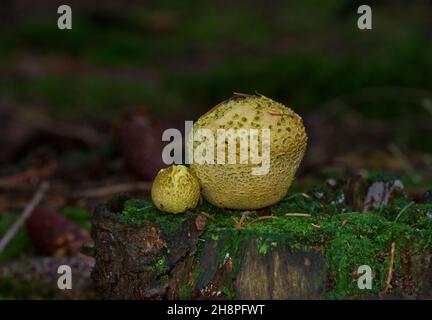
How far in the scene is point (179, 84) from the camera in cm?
845

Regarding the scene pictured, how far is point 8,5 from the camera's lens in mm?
12320

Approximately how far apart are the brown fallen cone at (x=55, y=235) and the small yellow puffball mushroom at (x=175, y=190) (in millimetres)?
1150

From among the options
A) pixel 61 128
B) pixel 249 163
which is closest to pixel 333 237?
pixel 249 163

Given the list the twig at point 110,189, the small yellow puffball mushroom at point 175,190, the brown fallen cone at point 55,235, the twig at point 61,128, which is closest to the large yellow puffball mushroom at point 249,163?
the small yellow puffball mushroom at point 175,190

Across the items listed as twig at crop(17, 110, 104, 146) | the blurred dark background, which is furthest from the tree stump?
twig at crop(17, 110, 104, 146)

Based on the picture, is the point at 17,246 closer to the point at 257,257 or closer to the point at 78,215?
the point at 78,215

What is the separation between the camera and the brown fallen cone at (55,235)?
3221 mm

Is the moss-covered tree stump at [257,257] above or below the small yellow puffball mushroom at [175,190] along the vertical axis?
below

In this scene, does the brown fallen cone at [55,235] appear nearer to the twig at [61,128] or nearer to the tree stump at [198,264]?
the tree stump at [198,264]

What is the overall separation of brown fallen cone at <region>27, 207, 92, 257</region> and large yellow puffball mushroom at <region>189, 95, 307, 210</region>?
118 centimetres

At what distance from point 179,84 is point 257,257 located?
21.4 ft

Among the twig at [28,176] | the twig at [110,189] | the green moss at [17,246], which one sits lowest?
the green moss at [17,246]
